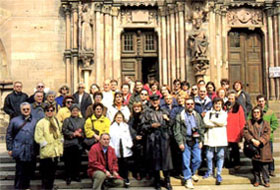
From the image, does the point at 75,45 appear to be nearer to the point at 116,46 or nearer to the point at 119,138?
the point at 116,46

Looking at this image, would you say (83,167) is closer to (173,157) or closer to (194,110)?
(173,157)

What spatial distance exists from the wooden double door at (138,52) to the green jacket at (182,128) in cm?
669

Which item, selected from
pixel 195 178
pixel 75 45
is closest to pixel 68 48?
pixel 75 45

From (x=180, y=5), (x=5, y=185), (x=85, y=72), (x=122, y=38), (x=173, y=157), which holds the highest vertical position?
(x=180, y=5)

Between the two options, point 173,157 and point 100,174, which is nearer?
point 100,174

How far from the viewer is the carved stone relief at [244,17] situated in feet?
48.1

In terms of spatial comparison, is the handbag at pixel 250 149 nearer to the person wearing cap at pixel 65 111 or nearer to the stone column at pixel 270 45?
the person wearing cap at pixel 65 111

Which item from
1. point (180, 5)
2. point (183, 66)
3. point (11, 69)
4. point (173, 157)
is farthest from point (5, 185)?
point (180, 5)

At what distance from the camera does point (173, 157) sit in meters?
8.16

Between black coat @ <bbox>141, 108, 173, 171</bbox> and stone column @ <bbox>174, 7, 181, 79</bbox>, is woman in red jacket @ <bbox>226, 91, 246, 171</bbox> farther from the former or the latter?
stone column @ <bbox>174, 7, 181, 79</bbox>

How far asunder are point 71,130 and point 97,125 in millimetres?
552

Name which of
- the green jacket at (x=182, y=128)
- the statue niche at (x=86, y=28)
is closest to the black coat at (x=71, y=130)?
the green jacket at (x=182, y=128)

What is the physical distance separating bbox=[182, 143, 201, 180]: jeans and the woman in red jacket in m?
0.95

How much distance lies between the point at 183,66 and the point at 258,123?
5939 mm
